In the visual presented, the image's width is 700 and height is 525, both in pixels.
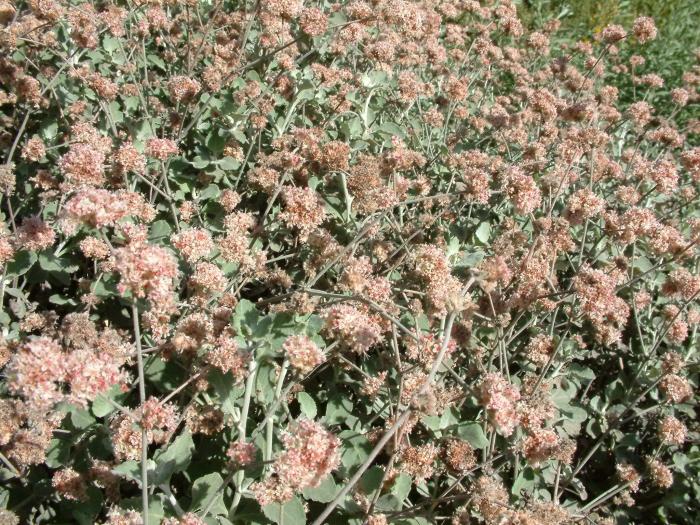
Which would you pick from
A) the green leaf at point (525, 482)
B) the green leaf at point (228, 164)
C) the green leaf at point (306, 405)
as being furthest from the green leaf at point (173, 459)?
the green leaf at point (228, 164)

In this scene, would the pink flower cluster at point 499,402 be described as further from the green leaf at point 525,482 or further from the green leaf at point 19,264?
the green leaf at point 19,264

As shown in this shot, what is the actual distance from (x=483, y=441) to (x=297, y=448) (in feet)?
4.26

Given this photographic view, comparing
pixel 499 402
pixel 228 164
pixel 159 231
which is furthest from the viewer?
pixel 228 164

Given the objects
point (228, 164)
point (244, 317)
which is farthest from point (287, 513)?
point (228, 164)

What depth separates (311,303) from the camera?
8.54 feet

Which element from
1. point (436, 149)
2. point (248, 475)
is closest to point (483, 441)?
point (248, 475)

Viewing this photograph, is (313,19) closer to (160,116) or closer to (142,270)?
(160,116)

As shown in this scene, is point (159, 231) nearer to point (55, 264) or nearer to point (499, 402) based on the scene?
point (55, 264)

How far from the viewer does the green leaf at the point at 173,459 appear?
241 cm

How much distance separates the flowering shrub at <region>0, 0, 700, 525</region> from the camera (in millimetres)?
2361

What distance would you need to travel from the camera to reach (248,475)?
248cm

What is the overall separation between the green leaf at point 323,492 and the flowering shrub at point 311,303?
13mm

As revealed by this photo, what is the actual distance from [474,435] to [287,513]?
1.07m

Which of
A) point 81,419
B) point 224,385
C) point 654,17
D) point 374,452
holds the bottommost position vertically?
point 81,419
